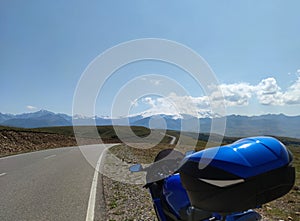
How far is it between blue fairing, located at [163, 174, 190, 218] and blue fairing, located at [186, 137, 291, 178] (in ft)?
2.65

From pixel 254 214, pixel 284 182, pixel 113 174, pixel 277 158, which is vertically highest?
pixel 277 158

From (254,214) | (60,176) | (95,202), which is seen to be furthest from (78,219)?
(60,176)

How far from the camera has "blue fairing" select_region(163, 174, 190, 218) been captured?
282cm

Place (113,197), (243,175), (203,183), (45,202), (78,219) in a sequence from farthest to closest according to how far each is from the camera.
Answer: (113,197), (45,202), (78,219), (203,183), (243,175)

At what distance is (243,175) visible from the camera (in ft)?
6.36

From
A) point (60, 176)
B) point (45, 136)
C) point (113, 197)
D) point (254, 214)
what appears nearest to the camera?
point (254, 214)

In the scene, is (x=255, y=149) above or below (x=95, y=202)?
above

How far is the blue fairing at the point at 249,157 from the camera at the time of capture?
1.96m

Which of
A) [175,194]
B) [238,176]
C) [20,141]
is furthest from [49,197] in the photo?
[20,141]

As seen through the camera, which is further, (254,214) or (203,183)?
(254,214)

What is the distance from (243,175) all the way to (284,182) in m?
0.42

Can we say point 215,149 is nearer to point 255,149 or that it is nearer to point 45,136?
point 255,149

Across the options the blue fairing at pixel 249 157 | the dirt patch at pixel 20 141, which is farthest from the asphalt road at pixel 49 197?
the dirt patch at pixel 20 141

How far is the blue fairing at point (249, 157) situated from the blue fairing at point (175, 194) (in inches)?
31.8
